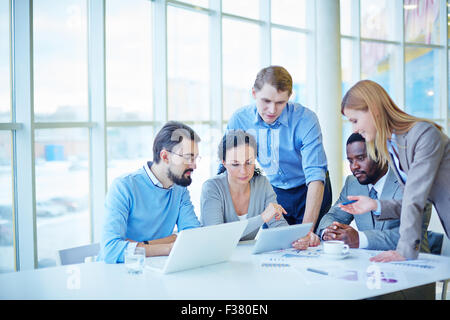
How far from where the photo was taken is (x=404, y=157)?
2.66 meters

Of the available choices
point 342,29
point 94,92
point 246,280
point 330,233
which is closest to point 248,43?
point 342,29

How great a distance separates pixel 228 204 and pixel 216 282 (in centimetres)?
106

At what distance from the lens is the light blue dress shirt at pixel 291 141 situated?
354 centimetres

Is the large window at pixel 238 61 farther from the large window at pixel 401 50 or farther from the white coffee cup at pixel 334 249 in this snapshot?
the white coffee cup at pixel 334 249

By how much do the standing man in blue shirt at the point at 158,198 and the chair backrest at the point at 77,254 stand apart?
0.21 m

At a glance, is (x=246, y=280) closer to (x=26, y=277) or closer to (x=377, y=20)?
(x=26, y=277)

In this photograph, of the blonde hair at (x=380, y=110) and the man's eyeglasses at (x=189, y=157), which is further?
the man's eyeglasses at (x=189, y=157)

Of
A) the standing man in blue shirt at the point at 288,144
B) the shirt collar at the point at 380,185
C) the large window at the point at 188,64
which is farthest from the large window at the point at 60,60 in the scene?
the shirt collar at the point at 380,185

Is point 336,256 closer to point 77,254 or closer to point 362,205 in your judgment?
point 362,205

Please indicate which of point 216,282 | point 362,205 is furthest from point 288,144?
point 216,282

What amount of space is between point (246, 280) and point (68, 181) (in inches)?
105

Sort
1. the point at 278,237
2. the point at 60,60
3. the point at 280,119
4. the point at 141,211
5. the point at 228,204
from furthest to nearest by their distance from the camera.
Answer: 1. the point at 60,60
2. the point at 280,119
3. the point at 228,204
4. the point at 141,211
5. the point at 278,237

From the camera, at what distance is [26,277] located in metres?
2.09

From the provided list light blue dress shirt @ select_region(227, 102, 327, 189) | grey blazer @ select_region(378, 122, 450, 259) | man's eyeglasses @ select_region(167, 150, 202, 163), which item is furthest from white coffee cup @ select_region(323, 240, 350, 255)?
light blue dress shirt @ select_region(227, 102, 327, 189)
